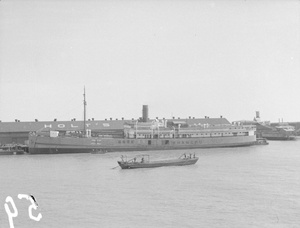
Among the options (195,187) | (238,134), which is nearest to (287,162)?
(195,187)

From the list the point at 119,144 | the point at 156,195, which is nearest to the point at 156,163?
the point at 156,195

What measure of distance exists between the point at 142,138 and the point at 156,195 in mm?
42548

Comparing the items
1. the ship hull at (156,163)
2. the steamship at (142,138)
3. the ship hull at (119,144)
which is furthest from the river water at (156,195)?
the steamship at (142,138)

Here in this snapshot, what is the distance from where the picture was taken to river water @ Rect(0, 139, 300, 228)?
23.0 meters

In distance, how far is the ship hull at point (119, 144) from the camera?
63500 millimetres

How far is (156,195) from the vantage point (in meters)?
29.1

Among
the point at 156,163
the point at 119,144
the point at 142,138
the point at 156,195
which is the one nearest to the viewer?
the point at 156,195

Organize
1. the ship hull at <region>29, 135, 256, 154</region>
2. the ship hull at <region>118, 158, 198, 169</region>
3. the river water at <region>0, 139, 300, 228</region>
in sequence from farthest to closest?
the ship hull at <region>29, 135, 256, 154</region> < the ship hull at <region>118, 158, 198, 169</region> < the river water at <region>0, 139, 300, 228</region>

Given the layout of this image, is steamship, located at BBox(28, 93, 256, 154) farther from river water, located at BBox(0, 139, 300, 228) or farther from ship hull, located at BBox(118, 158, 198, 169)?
ship hull, located at BBox(118, 158, 198, 169)

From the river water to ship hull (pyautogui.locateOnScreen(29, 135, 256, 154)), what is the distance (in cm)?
1885

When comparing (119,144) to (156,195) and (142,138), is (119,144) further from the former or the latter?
(156,195)

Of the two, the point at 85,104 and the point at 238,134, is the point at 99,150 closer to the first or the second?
the point at 85,104

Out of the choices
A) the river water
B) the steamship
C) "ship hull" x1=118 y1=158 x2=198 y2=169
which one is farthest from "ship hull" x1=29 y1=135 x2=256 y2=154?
"ship hull" x1=118 y1=158 x2=198 y2=169

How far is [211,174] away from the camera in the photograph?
38.8 meters
